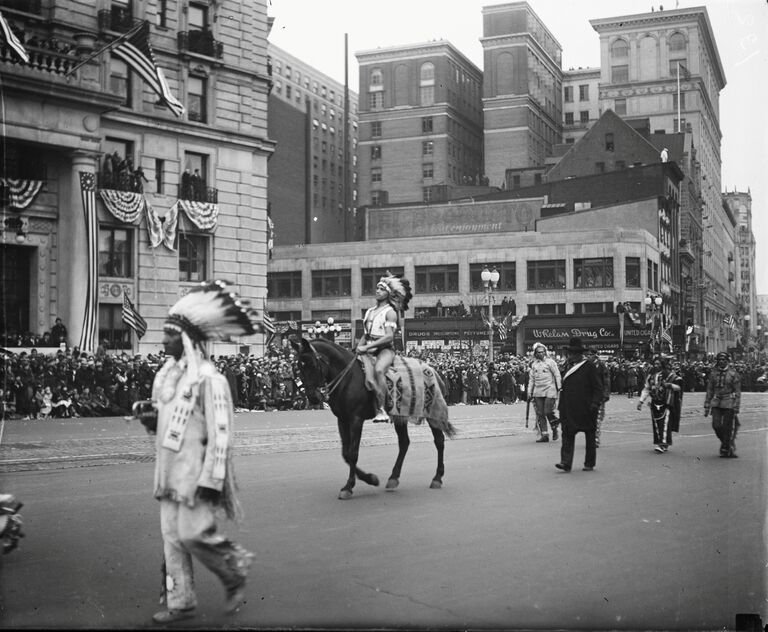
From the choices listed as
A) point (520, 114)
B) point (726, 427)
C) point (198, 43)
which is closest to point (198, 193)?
point (198, 43)

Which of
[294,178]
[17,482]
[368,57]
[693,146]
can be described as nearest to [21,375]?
[17,482]

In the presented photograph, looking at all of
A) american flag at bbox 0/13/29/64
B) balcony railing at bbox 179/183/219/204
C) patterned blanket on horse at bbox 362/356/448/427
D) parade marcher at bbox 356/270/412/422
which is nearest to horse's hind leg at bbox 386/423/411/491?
patterned blanket on horse at bbox 362/356/448/427

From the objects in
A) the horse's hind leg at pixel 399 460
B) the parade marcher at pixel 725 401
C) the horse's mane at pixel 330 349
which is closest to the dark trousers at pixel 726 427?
the parade marcher at pixel 725 401

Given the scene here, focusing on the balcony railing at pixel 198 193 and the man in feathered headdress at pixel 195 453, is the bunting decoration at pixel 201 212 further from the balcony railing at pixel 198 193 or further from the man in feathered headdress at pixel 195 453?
the man in feathered headdress at pixel 195 453

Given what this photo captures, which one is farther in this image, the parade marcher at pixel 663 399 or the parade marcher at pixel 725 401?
the parade marcher at pixel 663 399

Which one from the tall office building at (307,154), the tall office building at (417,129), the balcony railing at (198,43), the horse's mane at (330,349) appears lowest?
the horse's mane at (330,349)

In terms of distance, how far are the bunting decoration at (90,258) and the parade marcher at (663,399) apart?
1229 cm

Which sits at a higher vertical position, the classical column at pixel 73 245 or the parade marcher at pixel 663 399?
the classical column at pixel 73 245

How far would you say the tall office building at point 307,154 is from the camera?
58500 millimetres

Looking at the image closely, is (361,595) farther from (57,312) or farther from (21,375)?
(57,312)

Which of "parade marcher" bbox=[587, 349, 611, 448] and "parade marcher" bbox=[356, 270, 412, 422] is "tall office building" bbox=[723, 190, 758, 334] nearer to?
"parade marcher" bbox=[587, 349, 611, 448]

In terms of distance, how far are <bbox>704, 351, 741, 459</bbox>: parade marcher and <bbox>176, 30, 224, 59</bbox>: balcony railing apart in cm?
1867

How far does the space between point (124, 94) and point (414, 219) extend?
5069cm

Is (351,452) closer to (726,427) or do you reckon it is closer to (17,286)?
(726,427)
